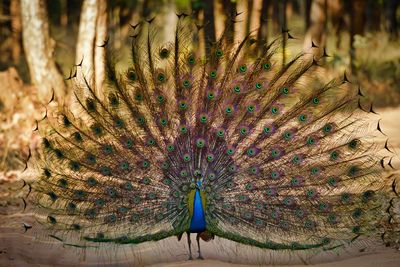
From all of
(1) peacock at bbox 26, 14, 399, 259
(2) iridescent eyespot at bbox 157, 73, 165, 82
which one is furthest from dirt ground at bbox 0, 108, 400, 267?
(2) iridescent eyespot at bbox 157, 73, 165, 82

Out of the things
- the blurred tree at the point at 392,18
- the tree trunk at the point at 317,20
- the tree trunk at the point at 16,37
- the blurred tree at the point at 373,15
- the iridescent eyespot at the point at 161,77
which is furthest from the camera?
the blurred tree at the point at 373,15

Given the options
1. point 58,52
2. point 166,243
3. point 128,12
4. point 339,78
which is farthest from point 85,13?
point 128,12

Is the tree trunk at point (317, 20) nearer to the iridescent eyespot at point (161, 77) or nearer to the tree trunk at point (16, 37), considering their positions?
the iridescent eyespot at point (161, 77)

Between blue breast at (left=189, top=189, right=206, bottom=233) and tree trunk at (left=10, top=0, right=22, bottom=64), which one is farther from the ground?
tree trunk at (left=10, top=0, right=22, bottom=64)

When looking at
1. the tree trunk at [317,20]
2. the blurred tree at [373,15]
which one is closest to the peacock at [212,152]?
the tree trunk at [317,20]

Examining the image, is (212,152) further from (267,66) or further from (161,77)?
(267,66)

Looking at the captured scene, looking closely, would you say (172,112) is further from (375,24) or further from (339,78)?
(375,24)

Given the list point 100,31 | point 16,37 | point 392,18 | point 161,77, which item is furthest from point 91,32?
point 16,37

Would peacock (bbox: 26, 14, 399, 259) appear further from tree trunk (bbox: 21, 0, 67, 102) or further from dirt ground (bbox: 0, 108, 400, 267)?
tree trunk (bbox: 21, 0, 67, 102)
